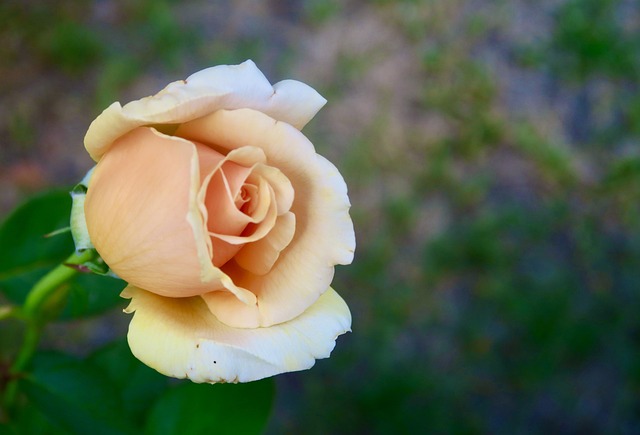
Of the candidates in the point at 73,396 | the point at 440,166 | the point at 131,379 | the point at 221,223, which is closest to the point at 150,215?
the point at 221,223

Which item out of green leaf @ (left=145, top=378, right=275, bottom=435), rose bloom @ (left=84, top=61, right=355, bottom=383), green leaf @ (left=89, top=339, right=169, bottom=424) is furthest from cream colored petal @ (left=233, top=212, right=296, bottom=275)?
green leaf @ (left=89, top=339, right=169, bottom=424)

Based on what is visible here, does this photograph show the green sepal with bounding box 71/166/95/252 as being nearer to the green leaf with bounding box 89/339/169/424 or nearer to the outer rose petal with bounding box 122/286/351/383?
the outer rose petal with bounding box 122/286/351/383

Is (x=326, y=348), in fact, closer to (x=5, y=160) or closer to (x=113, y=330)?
(x=113, y=330)

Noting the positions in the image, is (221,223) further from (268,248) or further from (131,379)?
(131,379)

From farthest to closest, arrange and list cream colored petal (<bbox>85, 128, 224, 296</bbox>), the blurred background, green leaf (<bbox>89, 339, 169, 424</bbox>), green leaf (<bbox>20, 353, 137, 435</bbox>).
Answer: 1. the blurred background
2. green leaf (<bbox>89, 339, 169, 424</bbox>)
3. green leaf (<bbox>20, 353, 137, 435</bbox>)
4. cream colored petal (<bbox>85, 128, 224, 296</bbox>)

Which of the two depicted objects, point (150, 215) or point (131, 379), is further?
point (131, 379)

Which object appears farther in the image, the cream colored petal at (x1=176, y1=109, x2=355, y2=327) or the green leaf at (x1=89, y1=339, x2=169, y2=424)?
the green leaf at (x1=89, y1=339, x2=169, y2=424)
